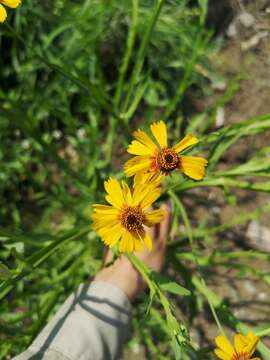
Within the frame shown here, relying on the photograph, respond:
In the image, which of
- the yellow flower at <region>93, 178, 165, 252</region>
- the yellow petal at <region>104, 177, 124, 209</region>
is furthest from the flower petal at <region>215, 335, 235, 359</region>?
the yellow petal at <region>104, 177, 124, 209</region>

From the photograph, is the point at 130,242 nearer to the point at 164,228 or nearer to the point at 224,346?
the point at 224,346

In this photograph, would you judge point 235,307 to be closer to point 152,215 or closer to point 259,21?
point 152,215

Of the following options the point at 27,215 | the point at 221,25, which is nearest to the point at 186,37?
the point at 221,25

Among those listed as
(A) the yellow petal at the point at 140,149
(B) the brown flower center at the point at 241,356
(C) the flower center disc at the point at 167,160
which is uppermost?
(A) the yellow petal at the point at 140,149

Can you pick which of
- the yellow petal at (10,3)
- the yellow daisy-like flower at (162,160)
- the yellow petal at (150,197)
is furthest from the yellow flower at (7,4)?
the yellow petal at (150,197)

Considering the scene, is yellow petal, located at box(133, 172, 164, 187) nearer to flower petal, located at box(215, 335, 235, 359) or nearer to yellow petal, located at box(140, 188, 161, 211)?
yellow petal, located at box(140, 188, 161, 211)

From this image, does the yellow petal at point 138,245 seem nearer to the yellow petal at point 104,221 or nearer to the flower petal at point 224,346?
the yellow petal at point 104,221

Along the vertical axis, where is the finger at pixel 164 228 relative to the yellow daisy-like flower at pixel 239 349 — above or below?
above
